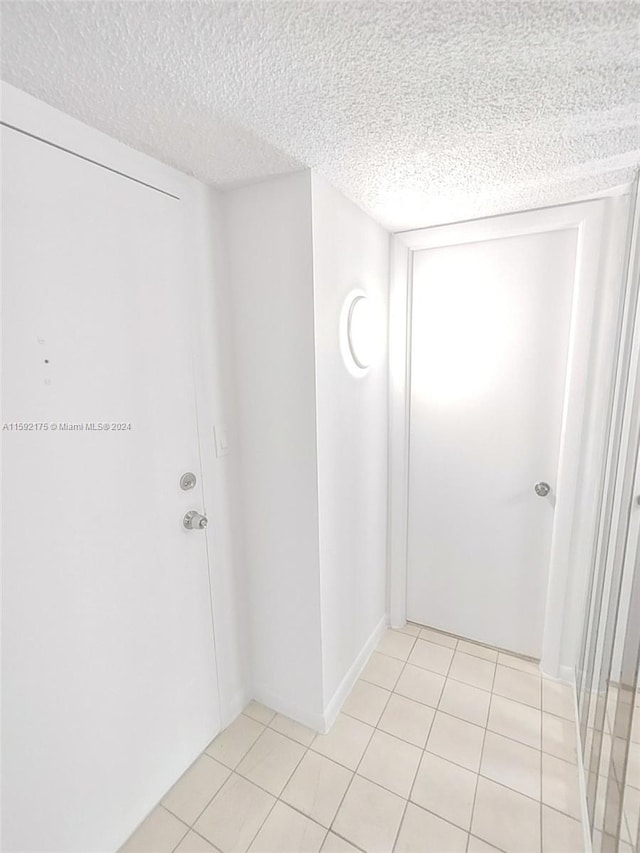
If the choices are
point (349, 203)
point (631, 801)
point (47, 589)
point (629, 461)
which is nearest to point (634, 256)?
point (629, 461)

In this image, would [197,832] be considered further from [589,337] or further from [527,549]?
[589,337]

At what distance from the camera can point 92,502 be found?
1106 millimetres

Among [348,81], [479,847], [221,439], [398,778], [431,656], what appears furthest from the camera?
[431,656]

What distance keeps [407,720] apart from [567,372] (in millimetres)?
1645

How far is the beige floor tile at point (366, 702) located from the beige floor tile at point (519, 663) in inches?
25.4

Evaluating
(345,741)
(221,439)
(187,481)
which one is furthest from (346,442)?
(345,741)

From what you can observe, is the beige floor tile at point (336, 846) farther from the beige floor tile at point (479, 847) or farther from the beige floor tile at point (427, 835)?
the beige floor tile at point (479, 847)

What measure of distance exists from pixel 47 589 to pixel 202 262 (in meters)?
1.13

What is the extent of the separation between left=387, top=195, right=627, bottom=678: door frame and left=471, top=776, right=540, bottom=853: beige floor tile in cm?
69

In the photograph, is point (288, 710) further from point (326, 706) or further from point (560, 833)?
point (560, 833)

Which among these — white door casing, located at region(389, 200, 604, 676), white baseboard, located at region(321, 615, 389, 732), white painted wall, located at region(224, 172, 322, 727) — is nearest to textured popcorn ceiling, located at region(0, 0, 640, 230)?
white painted wall, located at region(224, 172, 322, 727)

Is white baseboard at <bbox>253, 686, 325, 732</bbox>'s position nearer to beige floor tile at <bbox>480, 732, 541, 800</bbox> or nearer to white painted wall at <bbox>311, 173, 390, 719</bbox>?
white painted wall at <bbox>311, 173, 390, 719</bbox>

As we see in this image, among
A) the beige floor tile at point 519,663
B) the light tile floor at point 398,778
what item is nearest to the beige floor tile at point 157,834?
the light tile floor at point 398,778

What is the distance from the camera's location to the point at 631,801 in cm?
91
